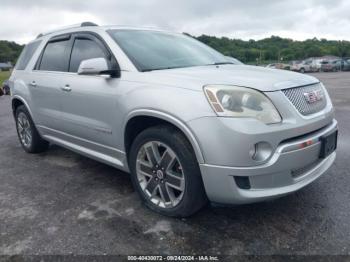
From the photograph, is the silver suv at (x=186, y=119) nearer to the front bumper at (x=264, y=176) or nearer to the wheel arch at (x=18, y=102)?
the front bumper at (x=264, y=176)

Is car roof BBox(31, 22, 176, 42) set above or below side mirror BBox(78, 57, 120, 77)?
above

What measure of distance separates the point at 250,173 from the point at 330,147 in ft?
3.19

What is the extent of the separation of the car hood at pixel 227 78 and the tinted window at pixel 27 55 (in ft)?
8.90

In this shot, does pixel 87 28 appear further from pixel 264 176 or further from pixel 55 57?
pixel 264 176

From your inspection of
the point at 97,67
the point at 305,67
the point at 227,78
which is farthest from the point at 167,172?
the point at 305,67

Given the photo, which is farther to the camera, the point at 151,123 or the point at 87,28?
the point at 87,28

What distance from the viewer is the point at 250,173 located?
7.73 ft

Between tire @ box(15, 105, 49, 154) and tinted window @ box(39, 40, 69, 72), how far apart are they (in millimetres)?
910

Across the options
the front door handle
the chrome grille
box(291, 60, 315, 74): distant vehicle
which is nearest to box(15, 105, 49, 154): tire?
the front door handle

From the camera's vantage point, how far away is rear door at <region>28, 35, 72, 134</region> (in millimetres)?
3965

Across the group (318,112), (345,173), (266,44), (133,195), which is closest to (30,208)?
(133,195)

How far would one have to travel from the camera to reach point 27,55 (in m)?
4.98

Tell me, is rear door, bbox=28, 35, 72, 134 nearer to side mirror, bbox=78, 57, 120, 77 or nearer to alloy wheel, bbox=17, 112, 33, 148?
alloy wheel, bbox=17, 112, 33, 148

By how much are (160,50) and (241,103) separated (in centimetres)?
136
